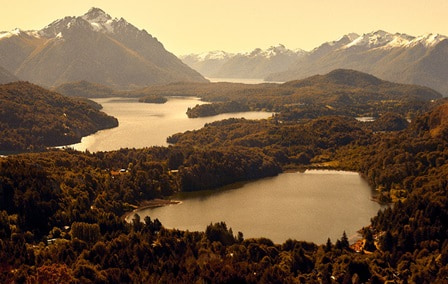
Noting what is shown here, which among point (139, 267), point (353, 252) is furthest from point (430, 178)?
point (139, 267)

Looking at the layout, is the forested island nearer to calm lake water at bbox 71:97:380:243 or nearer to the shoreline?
the shoreline

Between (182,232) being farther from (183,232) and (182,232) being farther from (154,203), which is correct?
(154,203)

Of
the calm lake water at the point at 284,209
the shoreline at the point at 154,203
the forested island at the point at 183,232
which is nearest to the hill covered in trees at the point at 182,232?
the forested island at the point at 183,232

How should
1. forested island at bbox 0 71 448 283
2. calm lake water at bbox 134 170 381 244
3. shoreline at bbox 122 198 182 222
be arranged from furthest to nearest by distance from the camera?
shoreline at bbox 122 198 182 222 < calm lake water at bbox 134 170 381 244 < forested island at bbox 0 71 448 283

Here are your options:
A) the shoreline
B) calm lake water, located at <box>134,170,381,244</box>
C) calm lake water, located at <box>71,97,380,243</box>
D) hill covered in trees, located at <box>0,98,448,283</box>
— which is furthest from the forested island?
calm lake water, located at <box>71,97,380,243</box>

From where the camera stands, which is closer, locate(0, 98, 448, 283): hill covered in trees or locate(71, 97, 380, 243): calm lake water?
locate(0, 98, 448, 283): hill covered in trees

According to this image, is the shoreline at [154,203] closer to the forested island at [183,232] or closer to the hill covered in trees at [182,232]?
the forested island at [183,232]

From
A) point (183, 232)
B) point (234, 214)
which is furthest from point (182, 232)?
point (234, 214)
